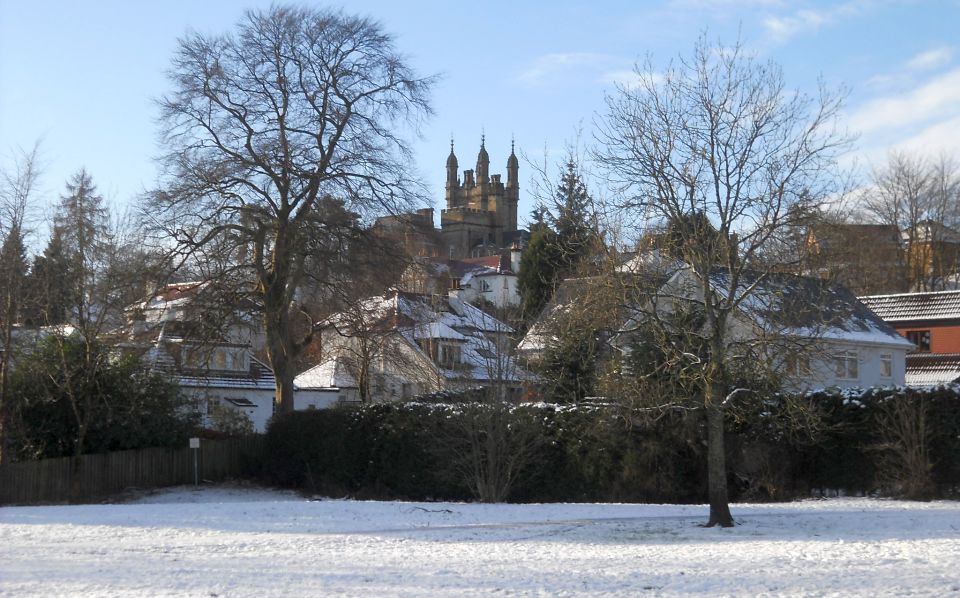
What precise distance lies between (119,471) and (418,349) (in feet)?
55.1

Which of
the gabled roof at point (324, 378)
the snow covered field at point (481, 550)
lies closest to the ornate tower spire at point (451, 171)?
the gabled roof at point (324, 378)

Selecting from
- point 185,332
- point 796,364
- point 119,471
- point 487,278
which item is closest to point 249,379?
point 185,332

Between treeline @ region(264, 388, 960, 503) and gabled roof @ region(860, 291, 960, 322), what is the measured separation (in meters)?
27.8

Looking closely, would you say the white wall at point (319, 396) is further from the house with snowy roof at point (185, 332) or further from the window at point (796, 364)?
the window at point (796, 364)

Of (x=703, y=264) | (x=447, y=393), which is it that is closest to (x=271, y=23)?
(x=447, y=393)

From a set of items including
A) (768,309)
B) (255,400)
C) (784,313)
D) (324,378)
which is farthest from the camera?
(324,378)

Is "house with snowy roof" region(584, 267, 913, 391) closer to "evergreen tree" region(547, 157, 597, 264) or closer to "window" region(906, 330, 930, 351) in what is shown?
"evergreen tree" region(547, 157, 597, 264)

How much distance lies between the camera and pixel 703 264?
1847 cm

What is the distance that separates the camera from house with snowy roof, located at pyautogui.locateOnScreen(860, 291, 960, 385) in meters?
50.9

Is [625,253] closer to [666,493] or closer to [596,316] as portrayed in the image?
[596,316]

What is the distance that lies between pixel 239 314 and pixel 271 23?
33.6ft

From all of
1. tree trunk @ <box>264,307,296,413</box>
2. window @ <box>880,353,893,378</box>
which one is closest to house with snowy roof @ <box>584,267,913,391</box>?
tree trunk @ <box>264,307,296,413</box>

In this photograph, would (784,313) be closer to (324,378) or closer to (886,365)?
(886,365)

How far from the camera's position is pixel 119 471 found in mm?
36500
